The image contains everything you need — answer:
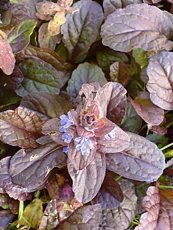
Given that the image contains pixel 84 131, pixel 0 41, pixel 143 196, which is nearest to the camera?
pixel 84 131

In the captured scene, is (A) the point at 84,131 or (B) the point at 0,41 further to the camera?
(B) the point at 0,41

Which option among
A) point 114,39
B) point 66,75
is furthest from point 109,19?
point 66,75

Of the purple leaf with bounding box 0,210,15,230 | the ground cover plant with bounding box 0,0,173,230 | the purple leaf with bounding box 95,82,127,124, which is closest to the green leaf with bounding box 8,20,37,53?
the ground cover plant with bounding box 0,0,173,230

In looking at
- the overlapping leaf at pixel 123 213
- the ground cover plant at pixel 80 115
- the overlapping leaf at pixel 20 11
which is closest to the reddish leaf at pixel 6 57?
the ground cover plant at pixel 80 115

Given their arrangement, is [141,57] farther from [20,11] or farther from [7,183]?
[7,183]

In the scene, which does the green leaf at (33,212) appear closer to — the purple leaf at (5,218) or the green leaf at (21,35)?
the purple leaf at (5,218)

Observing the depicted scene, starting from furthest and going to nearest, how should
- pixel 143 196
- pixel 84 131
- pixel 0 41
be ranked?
1. pixel 143 196
2. pixel 0 41
3. pixel 84 131

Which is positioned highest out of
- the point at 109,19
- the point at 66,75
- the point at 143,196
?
the point at 109,19

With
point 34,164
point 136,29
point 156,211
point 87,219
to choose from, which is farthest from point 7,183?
point 136,29

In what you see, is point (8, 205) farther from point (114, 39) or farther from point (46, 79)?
point (114, 39)
